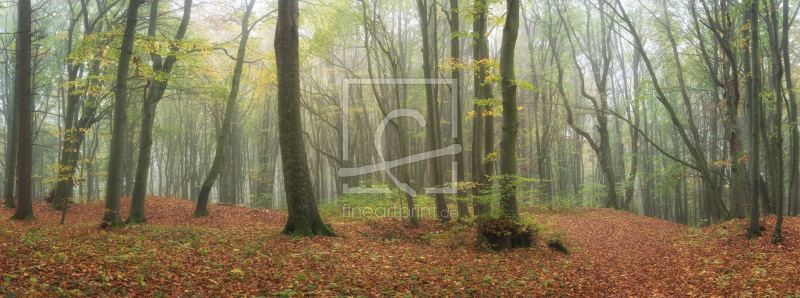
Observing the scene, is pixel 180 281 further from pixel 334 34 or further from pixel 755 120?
pixel 334 34

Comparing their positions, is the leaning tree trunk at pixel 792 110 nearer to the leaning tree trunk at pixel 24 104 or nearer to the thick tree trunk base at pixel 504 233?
the thick tree trunk base at pixel 504 233

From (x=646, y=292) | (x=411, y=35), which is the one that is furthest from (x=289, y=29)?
(x=411, y=35)

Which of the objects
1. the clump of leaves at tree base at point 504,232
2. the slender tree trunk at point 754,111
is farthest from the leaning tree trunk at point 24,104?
the slender tree trunk at point 754,111

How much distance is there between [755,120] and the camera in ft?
25.9

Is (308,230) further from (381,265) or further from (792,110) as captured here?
(792,110)

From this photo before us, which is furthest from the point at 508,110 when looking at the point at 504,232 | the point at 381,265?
the point at 381,265

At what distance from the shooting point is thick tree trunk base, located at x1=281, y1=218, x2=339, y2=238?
25.8ft

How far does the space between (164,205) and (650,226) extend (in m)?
16.4

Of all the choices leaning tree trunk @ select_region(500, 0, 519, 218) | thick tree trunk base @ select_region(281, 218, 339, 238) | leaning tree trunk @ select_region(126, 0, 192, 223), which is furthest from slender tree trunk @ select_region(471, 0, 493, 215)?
leaning tree trunk @ select_region(126, 0, 192, 223)

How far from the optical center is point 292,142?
806 cm

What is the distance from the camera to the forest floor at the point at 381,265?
455 cm

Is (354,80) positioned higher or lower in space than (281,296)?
higher

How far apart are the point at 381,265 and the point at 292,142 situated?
3.10 m

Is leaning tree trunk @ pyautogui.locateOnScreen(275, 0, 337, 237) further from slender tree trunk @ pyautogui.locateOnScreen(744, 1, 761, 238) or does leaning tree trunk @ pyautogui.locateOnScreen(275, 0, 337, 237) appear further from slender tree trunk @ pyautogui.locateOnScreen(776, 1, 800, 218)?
slender tree trunk @ pyautogui.locateOnScreen(776, 1, 800, 218)
